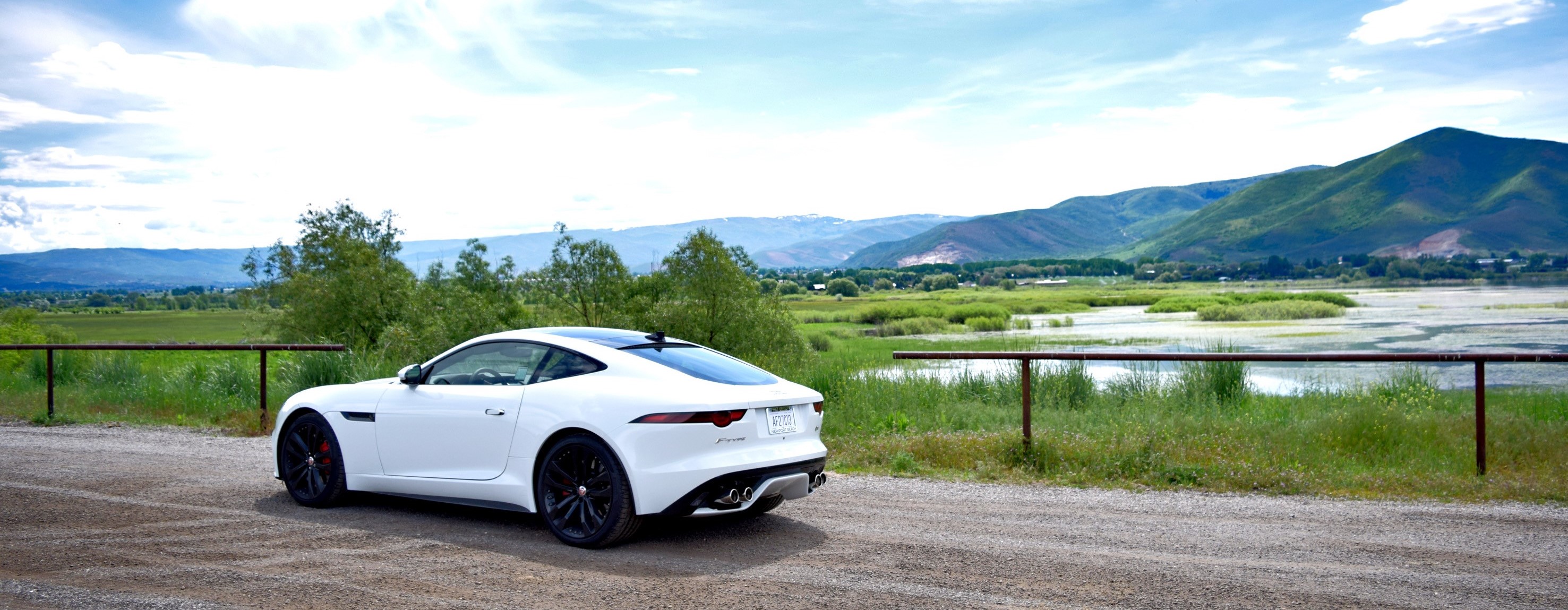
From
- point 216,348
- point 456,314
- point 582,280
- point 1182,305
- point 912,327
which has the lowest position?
point 912,327

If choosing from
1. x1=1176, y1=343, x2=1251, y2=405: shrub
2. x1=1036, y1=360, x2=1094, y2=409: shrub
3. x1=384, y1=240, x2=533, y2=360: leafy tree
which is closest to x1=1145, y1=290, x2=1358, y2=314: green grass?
x1=384, y1=240, x2=533, y2=360: leafy tree

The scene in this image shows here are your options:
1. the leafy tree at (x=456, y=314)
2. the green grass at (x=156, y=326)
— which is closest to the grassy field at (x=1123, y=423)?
the leafy tree at (x=456, y=314)

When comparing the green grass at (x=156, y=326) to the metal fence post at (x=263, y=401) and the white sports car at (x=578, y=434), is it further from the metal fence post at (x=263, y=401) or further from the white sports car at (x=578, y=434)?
the white sports car at (x=578, y=434)

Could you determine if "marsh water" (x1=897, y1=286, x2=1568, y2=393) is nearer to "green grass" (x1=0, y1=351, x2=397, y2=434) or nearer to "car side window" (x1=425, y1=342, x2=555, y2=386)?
"car side window" (x1=425, y1=342, x2=555, y2=386)

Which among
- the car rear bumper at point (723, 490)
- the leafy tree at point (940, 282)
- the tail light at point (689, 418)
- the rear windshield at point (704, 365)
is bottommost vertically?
the car rear bumper at point (723, 490)

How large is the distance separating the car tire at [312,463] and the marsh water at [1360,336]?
29.3 ft

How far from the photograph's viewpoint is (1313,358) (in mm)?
8734

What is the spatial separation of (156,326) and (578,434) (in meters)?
94.5

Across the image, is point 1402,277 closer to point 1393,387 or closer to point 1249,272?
point 1249,272

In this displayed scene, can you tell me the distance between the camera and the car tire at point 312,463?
23.4ft

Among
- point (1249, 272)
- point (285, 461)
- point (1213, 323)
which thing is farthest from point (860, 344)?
point (1249, 272)

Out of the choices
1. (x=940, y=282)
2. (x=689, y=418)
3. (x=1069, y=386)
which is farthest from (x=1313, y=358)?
(x=940, y=282)

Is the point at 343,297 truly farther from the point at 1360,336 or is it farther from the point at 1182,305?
the point at 1182,305

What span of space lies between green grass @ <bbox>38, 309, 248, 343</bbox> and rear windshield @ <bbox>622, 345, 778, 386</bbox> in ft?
141
